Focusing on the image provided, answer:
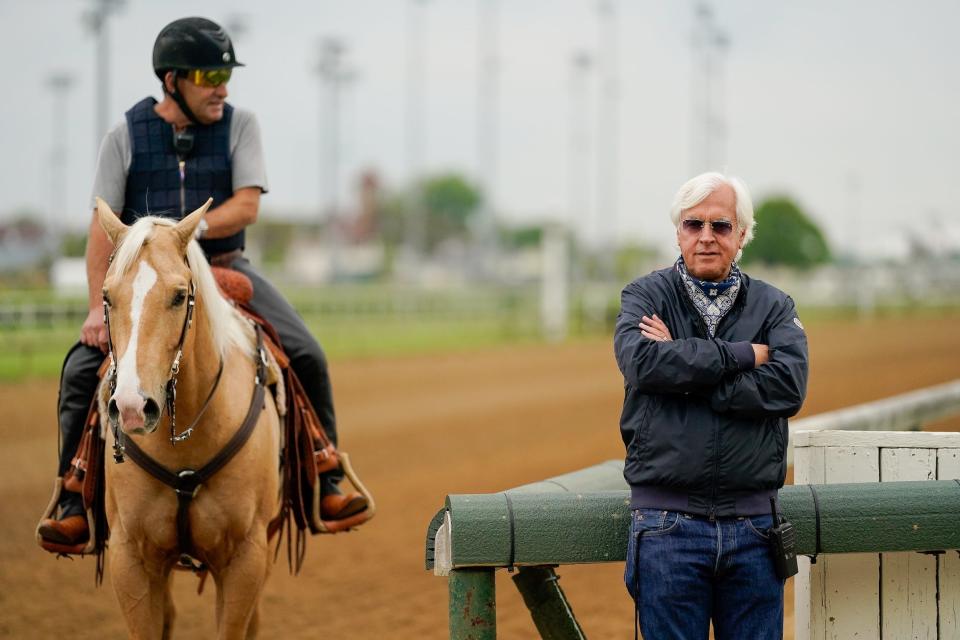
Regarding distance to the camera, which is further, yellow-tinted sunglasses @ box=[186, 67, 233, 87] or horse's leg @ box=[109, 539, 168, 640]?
yellow-tinted sunglasses @ box=[186, 67, 233, 87]

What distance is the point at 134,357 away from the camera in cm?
329

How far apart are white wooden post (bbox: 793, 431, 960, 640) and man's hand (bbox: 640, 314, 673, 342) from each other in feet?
3.24

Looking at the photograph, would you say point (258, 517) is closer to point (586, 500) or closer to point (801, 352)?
point (586, 500)

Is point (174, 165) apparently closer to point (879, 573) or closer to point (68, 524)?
point (68, 524)

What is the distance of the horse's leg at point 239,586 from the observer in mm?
4156

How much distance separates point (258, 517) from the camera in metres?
4.30

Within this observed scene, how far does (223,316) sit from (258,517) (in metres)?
0.82

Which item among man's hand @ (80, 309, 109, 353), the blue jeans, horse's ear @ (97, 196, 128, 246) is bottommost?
the blue jeans

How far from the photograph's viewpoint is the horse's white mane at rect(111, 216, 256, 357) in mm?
3520

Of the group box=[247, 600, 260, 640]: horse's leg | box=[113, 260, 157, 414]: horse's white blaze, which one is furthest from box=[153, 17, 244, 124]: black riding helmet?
box=[247, 600, 260, 640]: horse's leg

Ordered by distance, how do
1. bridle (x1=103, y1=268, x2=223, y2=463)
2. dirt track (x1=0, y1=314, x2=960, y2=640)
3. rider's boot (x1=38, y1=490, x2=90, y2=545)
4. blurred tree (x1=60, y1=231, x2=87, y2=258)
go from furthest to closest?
blurred tree (x1=60, y1=231, x2=87, y2=258), dirt track (x1=0, y1=314, x2=960, y2=640), rider's boot (x1=38, y1=490, x2=90, y2=545), bridle (x1=103, y1=268, x2=223, y2=463)

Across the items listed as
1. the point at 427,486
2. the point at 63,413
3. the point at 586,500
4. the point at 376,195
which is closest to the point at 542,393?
the point at 427,486

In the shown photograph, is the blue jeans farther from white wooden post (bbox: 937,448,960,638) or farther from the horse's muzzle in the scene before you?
the horse's muzzle

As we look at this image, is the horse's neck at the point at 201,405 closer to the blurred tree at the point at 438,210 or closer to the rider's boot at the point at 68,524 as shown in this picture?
the rider's boot at the point at 68,524
